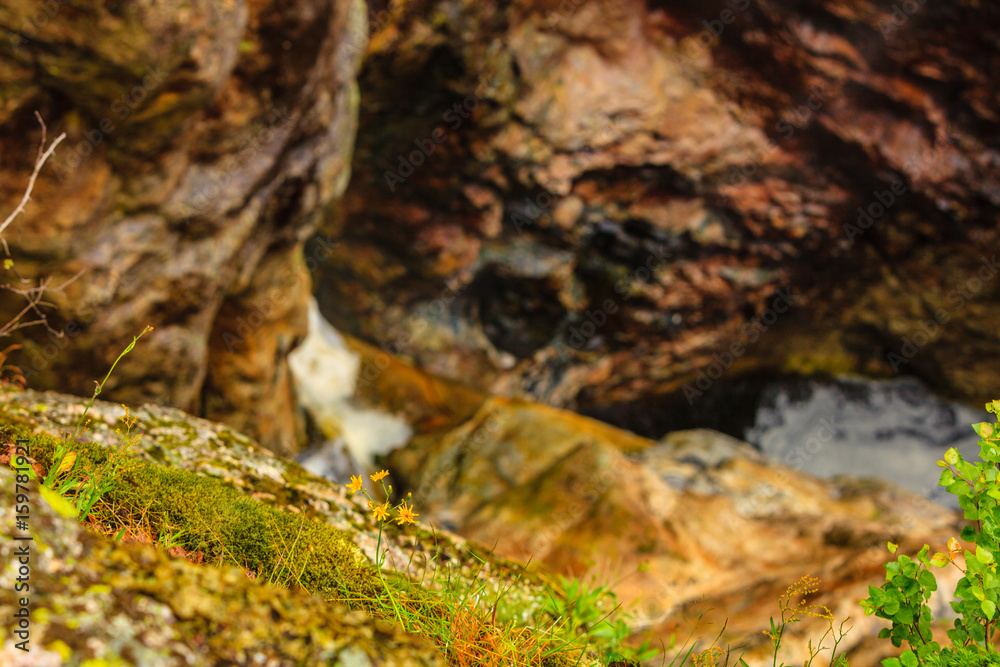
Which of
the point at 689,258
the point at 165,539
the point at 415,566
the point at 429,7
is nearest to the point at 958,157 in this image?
the point at 689,258

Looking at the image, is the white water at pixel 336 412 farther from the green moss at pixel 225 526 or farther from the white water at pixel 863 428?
the white water at pixel 863 428

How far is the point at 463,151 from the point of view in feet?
30.3

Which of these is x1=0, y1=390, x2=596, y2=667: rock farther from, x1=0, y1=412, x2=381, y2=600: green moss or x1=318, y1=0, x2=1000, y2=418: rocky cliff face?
x1=318, y1=0, x2=1000, y2=418: rocky cliff face

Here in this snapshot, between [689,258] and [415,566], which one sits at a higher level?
[689,258]

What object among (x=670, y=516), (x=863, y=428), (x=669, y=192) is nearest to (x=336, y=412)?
(x=670, y=516)

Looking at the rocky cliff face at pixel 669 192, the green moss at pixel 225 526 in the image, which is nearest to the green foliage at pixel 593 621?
the green moss at pixel 225 526

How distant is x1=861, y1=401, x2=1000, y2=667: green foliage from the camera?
1353 mm

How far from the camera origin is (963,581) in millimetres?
1385

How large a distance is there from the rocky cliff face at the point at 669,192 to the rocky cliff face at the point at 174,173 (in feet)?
8.53

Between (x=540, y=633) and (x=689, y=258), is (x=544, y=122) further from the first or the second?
(x=540, y=633)

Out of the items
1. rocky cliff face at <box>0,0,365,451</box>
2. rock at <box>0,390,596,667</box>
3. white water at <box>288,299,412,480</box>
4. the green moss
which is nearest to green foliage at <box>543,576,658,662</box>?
rock at <box>0,390,596,667</box>

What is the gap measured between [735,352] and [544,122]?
20.8 feet

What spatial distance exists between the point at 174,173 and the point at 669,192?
8081mm

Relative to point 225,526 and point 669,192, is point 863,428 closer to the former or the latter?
point 669,192
